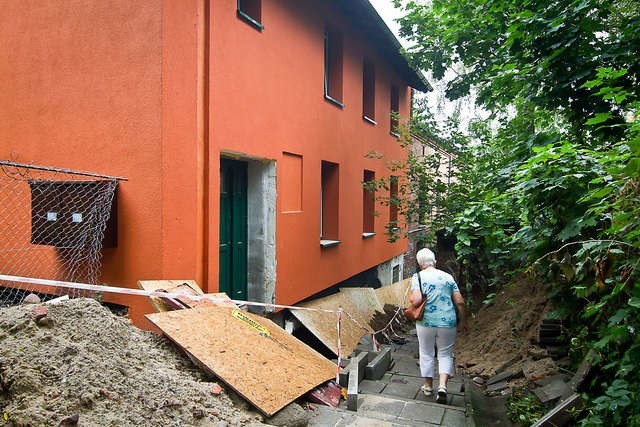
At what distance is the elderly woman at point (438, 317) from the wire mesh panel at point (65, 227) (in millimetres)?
3404

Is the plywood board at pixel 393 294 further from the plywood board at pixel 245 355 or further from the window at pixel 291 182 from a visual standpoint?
the plywood board at pixel 245 355

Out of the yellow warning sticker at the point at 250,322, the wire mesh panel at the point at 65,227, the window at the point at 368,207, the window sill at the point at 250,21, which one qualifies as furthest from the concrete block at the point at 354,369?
the window at the point at 368,207

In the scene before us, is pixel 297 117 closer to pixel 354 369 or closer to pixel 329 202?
pixel 329 202

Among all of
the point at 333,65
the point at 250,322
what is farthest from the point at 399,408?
the point at 333,65

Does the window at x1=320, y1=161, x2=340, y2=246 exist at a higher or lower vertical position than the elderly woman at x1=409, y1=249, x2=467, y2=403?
higher

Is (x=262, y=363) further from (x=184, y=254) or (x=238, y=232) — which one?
(x=238, y=232)

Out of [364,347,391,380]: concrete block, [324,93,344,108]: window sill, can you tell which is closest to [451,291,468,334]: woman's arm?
[364,347,391,380]: concrete block

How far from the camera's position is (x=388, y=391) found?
5.61 metres

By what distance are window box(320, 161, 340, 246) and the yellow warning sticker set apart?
4722 mm

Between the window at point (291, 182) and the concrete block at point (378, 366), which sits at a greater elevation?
the window at point (291, 182)

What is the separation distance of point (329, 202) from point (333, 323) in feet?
9.30

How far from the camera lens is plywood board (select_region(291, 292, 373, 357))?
7.20m

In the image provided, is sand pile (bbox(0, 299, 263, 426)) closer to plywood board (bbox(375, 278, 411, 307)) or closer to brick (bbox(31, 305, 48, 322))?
brick (bbox(31, 305, 48, 322))

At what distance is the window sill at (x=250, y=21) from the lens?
19.5ft
